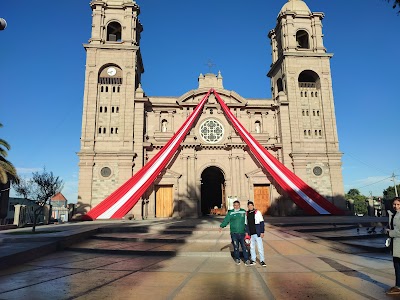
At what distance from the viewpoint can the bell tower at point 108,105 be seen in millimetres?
27094

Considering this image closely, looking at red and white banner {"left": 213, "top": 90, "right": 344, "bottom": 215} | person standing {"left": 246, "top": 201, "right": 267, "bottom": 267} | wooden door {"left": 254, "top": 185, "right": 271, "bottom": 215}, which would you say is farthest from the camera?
wooden door {"left": 254, "top": 185, "right": 271, "bottom": 215}

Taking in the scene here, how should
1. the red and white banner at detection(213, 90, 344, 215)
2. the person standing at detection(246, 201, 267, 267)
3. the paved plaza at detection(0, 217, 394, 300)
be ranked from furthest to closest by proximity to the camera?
the red and white banner at detection(213, 90, 344, 215)
the person standing at detection(246, 201, 267, 267)
the paved plaza at detection(0, 217, 394, 300)

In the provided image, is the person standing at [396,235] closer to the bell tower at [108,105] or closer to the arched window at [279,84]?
the bell tower at [108,105]

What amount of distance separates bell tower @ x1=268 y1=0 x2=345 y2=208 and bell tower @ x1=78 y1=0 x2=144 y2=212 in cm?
1599

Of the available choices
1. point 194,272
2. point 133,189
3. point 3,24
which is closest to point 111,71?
point 133,189

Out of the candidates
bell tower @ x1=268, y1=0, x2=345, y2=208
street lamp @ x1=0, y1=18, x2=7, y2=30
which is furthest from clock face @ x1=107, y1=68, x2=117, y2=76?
street lamp @ x1=0, y1=18, x2=7, y2=30

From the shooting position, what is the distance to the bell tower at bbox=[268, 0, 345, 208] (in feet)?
96.3

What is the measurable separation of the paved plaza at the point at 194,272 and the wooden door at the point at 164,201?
632 inches

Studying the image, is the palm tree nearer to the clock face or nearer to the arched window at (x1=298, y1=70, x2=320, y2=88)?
the clock face

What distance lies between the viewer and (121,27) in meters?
31.5

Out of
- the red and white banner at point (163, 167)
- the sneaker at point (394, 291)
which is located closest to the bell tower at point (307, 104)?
the red and white banner at point (163, 167)

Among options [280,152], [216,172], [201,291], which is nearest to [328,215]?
[280,152]

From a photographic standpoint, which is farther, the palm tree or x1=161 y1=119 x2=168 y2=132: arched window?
x1=161 y1=119 x2=168 y2=132: arched window

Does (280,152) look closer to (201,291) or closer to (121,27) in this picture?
(121,27)
